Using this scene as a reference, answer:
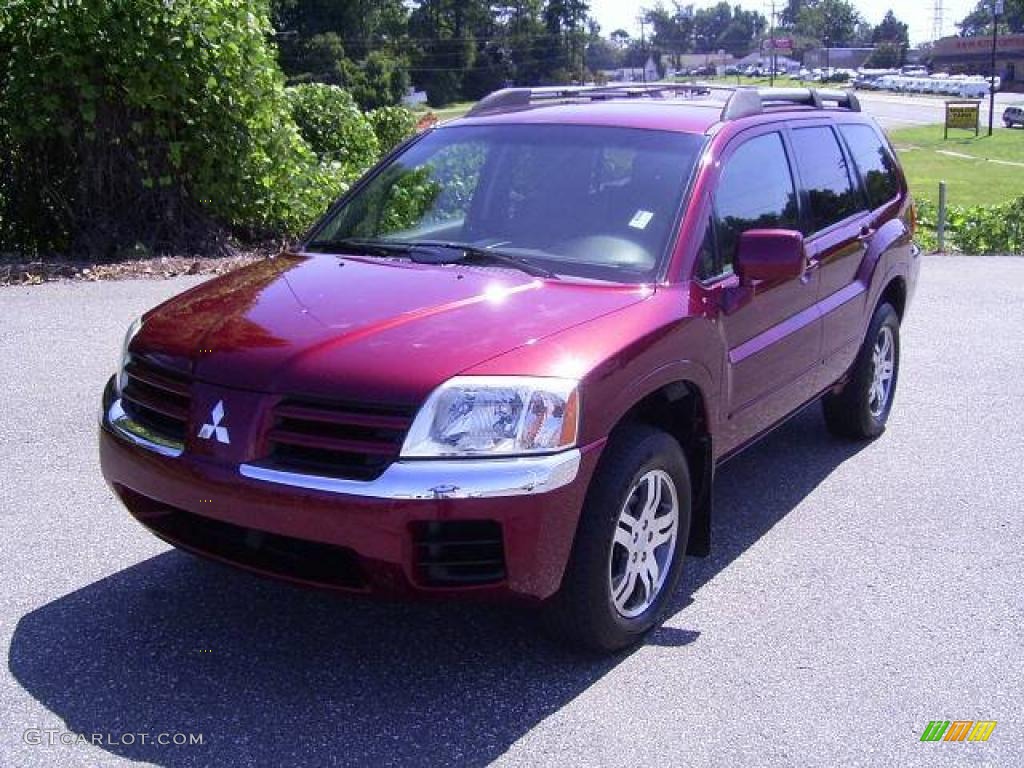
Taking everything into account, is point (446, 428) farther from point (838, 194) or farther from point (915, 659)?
point (838, 194)

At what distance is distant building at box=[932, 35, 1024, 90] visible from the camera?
109137mm

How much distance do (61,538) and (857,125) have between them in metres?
4.66

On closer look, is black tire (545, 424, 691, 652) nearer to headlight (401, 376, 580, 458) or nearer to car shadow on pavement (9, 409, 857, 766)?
car shadow on pavement (9, 409, 857, 766)

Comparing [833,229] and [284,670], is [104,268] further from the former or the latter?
[284,670]

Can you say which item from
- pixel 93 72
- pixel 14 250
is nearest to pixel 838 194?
pixel 93 72

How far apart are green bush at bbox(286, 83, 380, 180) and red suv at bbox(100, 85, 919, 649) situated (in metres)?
9.86

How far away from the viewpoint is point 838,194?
5.86 m

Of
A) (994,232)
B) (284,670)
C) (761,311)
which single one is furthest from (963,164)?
(284,670)

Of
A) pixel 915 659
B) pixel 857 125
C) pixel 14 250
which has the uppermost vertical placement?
pixel 857 125

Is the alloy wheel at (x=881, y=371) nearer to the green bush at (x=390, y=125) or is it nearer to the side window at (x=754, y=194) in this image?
the side window at (x=754, y=194)

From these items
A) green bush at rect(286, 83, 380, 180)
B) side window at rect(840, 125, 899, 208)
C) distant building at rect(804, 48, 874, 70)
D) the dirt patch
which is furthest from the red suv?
distant building at rect(804, 48, 874, 70)

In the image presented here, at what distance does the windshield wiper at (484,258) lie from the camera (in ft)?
13.8

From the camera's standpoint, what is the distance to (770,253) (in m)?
4.32

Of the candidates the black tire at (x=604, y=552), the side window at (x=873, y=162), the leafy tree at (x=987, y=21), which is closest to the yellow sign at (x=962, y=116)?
the leafy tree at (x=987, y=21)
